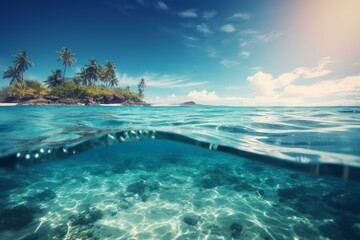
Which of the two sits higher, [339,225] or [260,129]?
[260,129]

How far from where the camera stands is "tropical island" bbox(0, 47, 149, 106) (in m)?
50.9

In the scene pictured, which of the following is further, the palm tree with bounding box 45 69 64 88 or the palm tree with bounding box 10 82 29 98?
the palm tree with bounding box 45 69 64 88

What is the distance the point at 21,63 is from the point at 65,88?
977 inches

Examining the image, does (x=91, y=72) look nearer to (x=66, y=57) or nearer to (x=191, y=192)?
(x=66, y=57)

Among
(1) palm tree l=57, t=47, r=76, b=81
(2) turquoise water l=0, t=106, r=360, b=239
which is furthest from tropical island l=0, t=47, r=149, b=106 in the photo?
(2) turquoise water l=0, t=106, r=360, b=239

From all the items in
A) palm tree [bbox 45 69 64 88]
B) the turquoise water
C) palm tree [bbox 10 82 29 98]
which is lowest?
the turquoise water

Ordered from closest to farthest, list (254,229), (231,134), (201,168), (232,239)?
(232,239)
(254,229)
(231,134)
(201,168)

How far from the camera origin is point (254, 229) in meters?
7.98

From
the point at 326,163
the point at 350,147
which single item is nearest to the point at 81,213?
the point at 326,163

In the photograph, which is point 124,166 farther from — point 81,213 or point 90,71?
point 90,71

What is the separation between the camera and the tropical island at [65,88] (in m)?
50.9

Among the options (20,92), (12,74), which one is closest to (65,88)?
(20,92)

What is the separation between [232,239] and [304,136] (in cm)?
741

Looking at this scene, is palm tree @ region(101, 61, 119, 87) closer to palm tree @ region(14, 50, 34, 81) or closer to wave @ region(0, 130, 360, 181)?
palm tree @ region(14, 50, 34, 81)
